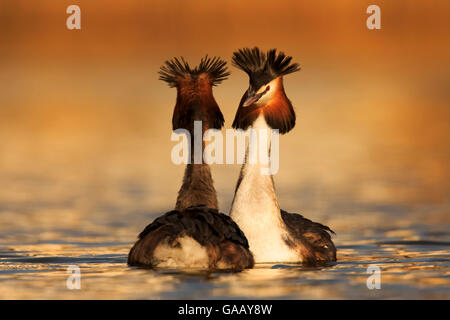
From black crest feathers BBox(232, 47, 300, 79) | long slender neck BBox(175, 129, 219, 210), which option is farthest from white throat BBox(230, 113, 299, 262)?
black crest feathers BBox(232, 47, 300, 79)

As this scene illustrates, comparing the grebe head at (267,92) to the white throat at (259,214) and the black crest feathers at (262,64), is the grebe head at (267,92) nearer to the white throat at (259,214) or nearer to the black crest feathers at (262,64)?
the black crest feathers at (262,64)

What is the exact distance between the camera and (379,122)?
108ft

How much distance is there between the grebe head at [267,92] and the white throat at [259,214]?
251 mm

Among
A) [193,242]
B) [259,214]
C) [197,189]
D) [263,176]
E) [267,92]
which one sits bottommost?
[193,242]

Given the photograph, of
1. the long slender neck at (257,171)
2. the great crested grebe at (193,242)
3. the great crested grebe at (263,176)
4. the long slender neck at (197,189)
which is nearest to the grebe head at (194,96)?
the long slender neck at (197,189)

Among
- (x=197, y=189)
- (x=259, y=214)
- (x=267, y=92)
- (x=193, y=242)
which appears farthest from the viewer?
(x=197, y=189)

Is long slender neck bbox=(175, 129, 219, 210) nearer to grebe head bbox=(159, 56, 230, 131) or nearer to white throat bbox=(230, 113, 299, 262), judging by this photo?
grebe head bbox=(159, 56, 230, 131)

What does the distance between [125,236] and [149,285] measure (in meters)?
4.60

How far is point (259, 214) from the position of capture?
14.7 metres

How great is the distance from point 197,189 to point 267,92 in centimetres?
149

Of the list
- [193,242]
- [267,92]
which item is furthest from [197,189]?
[193,242]

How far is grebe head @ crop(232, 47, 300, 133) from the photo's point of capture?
1480 centimetres

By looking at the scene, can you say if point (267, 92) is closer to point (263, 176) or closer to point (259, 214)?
point (263, 176)

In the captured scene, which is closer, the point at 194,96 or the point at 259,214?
the point at 259,214
